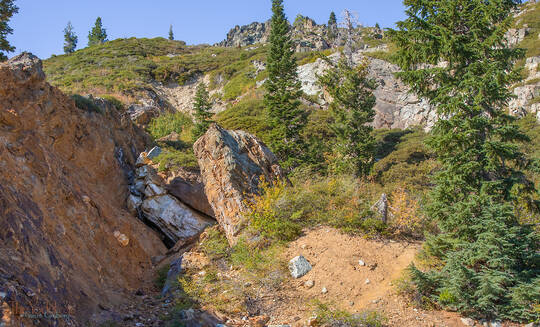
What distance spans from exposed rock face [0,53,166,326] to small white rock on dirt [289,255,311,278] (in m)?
3.65

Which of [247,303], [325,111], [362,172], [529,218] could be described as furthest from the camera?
[325,111]

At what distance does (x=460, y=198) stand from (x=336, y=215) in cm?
303

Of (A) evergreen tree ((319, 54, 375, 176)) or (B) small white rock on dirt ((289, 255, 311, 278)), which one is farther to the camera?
(A) evergreen tree ((319, 54, 375, 176))

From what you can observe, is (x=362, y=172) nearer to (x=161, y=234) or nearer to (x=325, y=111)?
(x=161, y=234)

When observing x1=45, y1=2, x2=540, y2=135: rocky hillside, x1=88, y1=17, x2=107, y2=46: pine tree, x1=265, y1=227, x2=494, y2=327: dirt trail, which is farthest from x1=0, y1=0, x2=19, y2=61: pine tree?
x1=88, y1=17, x2=107, y2=46: pine tree

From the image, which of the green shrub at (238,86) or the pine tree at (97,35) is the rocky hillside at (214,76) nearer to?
the green shrub at (238,86)

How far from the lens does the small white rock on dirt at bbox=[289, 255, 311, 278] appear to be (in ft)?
26.0

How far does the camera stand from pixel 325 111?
3002 centimetres

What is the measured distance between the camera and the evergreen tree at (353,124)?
686 inches

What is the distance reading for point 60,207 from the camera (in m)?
7.75

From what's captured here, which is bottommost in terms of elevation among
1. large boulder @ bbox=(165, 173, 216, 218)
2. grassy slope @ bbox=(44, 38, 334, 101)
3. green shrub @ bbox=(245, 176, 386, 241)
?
green shrub @ bbox=(245, 176, 386, 241)

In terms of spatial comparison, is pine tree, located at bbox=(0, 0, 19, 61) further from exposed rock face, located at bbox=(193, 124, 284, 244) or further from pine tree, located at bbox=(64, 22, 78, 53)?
pine tree, located at bbox=(64, 22, 78, 53)

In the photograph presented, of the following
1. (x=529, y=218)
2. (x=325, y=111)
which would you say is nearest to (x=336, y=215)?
(x=529, y=218)

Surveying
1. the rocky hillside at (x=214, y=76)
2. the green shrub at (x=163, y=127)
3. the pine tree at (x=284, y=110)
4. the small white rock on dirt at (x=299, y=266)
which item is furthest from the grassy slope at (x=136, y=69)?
the small white rock on dirt at (x=299, y=266)
